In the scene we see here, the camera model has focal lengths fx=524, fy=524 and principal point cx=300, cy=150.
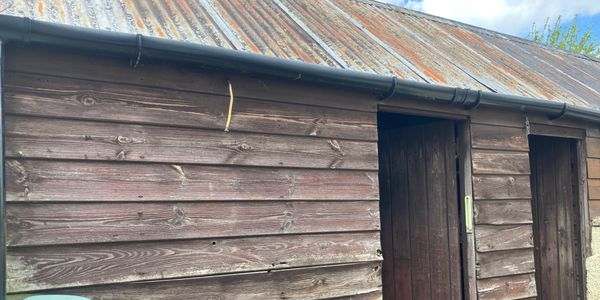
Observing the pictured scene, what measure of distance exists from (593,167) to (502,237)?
1636 mm

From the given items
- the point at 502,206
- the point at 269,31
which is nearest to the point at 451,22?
the point at 502,206

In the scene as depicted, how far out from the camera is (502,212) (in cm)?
447

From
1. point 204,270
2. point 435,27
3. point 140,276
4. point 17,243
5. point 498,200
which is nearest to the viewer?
point 17,243

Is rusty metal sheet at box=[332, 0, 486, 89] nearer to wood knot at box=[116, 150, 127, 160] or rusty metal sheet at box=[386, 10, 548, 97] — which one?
rusty metal sheet at box=[386, 10, 548, 97]

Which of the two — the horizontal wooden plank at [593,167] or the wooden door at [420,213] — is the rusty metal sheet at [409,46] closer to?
the wooden door at [420,213]

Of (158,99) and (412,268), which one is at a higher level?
(158,99)

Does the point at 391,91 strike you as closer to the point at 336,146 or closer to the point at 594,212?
the point at 336,146

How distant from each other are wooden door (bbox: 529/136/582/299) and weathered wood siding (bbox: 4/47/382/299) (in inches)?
112

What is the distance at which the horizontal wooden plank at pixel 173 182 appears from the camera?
8.43 feet

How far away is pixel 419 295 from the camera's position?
4883 millimetres

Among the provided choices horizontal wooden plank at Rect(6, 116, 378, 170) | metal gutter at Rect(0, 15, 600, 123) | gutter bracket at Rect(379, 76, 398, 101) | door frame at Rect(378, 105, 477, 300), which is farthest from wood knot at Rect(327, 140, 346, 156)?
door frame at Rect(378, 105, 477, 300)

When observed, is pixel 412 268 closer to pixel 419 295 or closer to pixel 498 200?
pixel 419 295

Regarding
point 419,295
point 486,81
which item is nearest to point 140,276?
point 419,295

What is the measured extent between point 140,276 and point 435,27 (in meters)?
4.59
